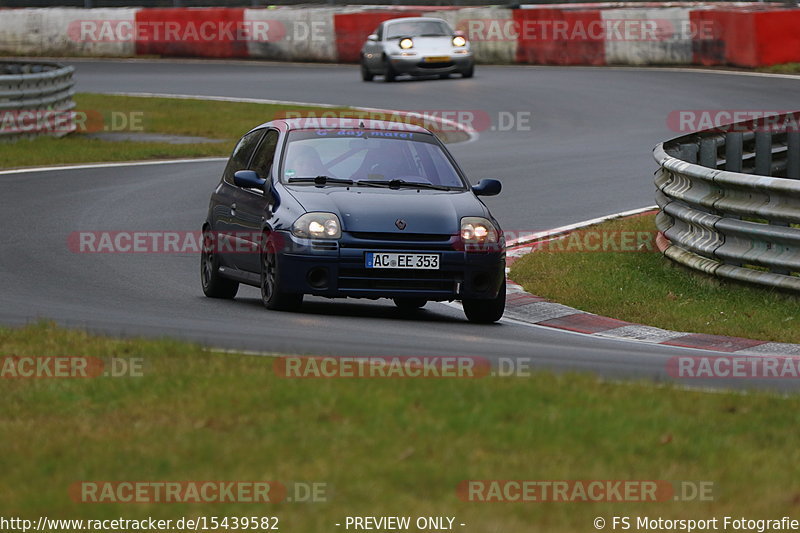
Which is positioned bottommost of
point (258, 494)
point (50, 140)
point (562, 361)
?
point (50, 140)

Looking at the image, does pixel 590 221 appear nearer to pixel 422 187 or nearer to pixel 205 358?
pixel 422 187

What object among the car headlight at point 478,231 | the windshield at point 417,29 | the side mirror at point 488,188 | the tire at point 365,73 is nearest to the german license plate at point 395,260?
the car headlight at point 478,231

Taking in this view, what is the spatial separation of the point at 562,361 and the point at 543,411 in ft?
6.34

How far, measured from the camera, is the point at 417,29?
3562 centimetres

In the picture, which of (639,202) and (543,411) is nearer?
(543,411)

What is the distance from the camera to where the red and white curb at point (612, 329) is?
1108cm

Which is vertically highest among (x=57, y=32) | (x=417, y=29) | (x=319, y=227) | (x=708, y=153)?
(x=319, y=227)

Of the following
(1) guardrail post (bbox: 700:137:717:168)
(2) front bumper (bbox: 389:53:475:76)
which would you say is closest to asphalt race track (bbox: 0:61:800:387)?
(2) front bumper (bbox: 389:53:475:76)

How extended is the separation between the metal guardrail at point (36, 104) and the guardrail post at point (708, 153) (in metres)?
12.7

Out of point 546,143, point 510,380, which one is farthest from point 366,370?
point 546,143

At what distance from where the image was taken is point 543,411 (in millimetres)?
7129

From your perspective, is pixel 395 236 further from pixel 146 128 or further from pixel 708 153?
pixel 146 128

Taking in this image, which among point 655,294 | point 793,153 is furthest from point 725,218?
point 793,153

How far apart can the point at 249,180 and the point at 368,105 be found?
18516 mm
